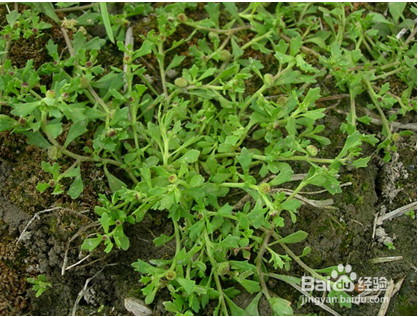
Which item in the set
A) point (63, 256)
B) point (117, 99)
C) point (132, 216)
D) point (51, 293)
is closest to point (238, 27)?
point (117, 99)

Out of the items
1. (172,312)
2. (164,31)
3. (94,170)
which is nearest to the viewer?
(172,312)

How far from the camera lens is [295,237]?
252 centimetres

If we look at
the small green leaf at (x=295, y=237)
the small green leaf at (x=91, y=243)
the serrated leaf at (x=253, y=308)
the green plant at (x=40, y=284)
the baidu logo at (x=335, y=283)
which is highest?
the small green leaf at (x=91, y=243)

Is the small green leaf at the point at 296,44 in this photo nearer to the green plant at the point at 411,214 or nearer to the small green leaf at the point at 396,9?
the small green leaf at the point at 396,9

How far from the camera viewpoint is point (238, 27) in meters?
3.21

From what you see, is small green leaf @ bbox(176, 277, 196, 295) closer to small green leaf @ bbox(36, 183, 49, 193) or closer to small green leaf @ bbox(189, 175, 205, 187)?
small green leaf @ bbox(189, 175, 205, 187)

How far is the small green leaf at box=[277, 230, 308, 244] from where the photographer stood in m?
2.50

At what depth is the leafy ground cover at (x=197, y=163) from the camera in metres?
2.44

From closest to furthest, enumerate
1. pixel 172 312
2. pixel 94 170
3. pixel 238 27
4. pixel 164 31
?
pixel 172 312 < pixel 94 170 < pixel 164 31 < pixel 238 27

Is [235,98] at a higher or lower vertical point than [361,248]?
higher

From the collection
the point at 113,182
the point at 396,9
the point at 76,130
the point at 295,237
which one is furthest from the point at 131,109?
the point at 396,9

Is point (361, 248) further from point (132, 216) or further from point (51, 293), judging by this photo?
point (51, 293)

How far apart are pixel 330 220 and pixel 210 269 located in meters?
0.80

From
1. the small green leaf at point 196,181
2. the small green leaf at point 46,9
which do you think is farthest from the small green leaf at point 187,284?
the small green leaf at point 46,9
